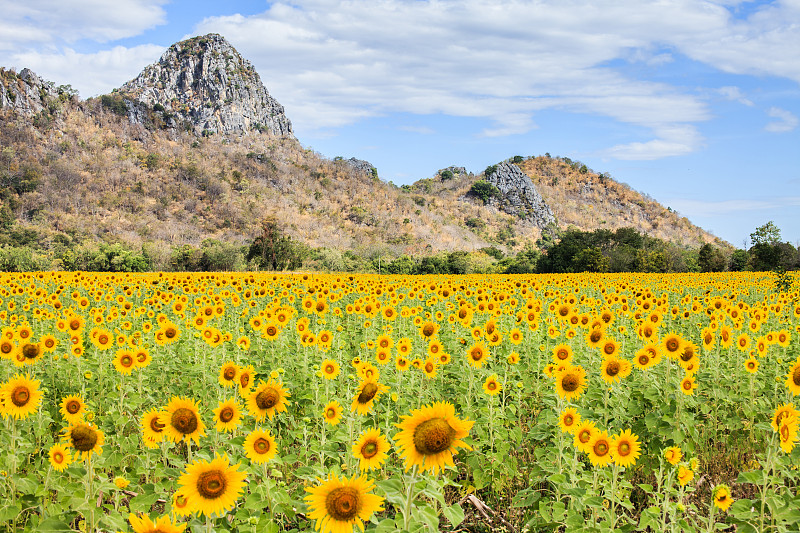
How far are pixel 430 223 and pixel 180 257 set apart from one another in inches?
2879

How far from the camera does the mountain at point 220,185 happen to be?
267ft

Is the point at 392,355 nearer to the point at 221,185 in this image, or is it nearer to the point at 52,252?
the point at 52,252

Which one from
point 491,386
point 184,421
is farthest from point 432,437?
point 491,386

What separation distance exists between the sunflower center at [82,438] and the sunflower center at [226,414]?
0.79 m

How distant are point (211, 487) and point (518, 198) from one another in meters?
146

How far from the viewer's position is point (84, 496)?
3617mm

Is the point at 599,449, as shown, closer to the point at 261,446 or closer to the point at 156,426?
the point at 261,446

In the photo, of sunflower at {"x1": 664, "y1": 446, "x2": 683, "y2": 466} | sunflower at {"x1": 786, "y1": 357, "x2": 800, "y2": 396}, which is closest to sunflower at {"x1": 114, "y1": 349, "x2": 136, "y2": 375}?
sunflower at {"x1": 664, "y1": 446, "x2": 683, "y2": 466}

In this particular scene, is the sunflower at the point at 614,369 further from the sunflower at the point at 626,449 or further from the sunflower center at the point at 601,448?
the sunflower center at the point at 601,448

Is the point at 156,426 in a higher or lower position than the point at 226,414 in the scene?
lower

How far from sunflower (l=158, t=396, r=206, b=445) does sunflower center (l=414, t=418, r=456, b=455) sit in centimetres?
175

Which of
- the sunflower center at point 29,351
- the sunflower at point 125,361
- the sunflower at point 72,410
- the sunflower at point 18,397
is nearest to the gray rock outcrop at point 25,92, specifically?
the sunflower center at point 29,351

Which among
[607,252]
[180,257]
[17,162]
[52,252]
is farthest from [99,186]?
[607,252]

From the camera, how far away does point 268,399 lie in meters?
3.72
